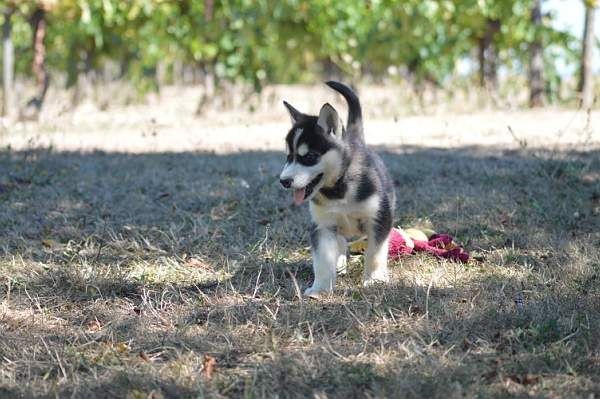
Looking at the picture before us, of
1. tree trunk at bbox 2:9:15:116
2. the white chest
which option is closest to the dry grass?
the white chest

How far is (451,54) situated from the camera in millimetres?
17547

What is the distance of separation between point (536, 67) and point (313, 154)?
1012cm

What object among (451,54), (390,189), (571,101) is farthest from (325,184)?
(451,54)

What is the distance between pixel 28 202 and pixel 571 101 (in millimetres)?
9213

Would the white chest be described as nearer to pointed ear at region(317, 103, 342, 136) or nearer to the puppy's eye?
the puppy's eye

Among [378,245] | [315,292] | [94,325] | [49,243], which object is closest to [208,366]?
[94,325]

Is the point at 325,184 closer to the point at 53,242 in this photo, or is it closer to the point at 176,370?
the point at 176,370

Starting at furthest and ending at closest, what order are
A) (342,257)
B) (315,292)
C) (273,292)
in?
(342,257), (273,292), (315,292)

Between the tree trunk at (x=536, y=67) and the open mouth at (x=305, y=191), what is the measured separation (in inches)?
371

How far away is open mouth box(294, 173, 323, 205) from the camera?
4492 millimetres

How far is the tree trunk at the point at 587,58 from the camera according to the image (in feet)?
40.3

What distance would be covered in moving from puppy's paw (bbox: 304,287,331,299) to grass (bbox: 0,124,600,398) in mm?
91

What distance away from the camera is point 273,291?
4.72 meters

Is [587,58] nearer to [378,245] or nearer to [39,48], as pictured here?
[39,48]
